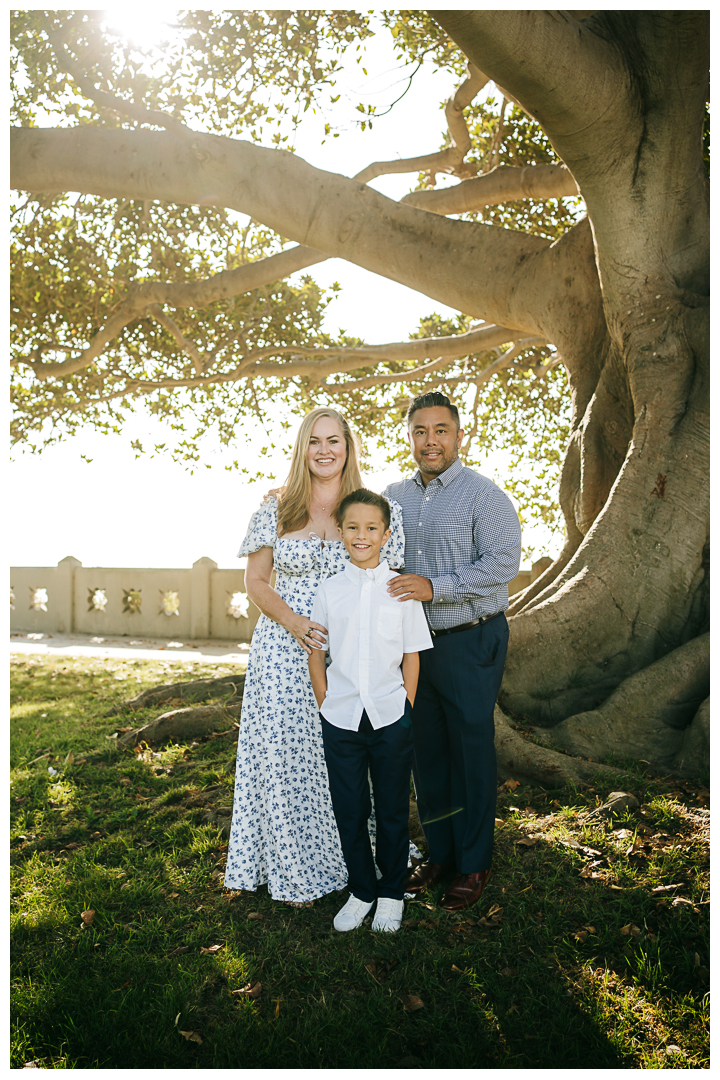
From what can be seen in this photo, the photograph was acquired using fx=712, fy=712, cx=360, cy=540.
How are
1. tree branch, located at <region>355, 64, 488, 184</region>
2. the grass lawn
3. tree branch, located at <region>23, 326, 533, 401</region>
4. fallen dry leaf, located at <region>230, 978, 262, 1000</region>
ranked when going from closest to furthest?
the grass lawn → fallen dry leaf, located at <region>230, 978, 262, 1000</region> → tree branch, located at <region>355, 64, 488, 184</region> → tree branch, located at <region>23, 326, 533, 401</region>

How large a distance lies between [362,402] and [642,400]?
5.97m

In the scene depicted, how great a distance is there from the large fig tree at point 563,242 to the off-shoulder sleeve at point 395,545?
187cm

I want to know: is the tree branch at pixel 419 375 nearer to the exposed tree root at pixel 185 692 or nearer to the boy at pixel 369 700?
the exposed tree root at pixel 185 692

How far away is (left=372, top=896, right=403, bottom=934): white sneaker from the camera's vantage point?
3.17 m

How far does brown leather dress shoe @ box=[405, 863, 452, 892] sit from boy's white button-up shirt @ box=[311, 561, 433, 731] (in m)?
1.02

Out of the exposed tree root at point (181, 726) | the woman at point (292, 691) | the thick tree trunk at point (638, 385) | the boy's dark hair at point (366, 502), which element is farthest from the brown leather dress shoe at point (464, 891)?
the exposed tree root at point (181, 726)

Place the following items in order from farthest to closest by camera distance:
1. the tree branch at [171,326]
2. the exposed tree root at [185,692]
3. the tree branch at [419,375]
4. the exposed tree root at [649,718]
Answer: the tree branch at [419,375] < the tree branch at [171,326] < the exposed tree root at [185,692] < the exposed tree root at [649,718]

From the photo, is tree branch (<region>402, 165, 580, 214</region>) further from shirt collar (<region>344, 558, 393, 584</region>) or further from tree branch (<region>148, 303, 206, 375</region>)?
shirt collar (<region>344, 558, 393, 584</region>)

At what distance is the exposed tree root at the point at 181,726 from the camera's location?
6.31 meters

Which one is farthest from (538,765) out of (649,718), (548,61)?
(548,61)

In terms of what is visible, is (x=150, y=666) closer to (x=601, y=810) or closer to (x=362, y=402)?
(x=362, y=402)

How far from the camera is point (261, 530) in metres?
→ 3.61

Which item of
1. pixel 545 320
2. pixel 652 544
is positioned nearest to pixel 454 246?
pixel 545 320

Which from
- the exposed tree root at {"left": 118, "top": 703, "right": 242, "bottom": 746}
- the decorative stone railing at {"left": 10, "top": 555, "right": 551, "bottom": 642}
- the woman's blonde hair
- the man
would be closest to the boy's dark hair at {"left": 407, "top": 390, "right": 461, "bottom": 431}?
the man
